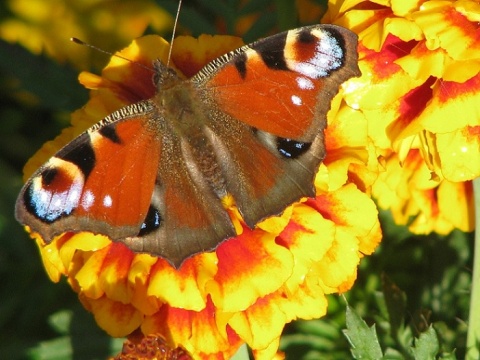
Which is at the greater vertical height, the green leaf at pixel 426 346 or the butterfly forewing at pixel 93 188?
the butterfly forewing at pixel 93 188

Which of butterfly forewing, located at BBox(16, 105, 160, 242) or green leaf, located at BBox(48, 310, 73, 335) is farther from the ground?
butterfly forewing, located at BBox(16, 105, 160, 242)

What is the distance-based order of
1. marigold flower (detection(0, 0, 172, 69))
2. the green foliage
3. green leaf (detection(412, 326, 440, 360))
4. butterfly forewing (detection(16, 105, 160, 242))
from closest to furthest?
butterfly forewing (detection(16, 105, 160, 242)) < green leaf (detection(412, 326, 440, 360)) < the green foliage < marigold flower (detection(0, 0, 172, 69))

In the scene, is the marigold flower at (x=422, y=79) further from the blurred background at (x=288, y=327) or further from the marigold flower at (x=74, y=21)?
the marigold flower at (x=74, y=21)

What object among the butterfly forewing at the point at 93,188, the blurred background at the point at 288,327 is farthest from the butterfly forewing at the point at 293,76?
the blurred background at the point at 288,327

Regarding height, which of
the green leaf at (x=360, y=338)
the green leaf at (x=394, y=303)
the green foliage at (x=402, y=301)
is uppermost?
the green leaf at (x=360, y=338)

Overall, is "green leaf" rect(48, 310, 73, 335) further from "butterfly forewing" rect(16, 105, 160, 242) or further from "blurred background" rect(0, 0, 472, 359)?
"butterfly forewing" rect(16, 105, 160, 242)

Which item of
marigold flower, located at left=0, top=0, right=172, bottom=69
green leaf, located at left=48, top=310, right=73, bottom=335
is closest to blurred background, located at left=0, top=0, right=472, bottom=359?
green leaf, located at left=48, top=310, right=73, bottom=335

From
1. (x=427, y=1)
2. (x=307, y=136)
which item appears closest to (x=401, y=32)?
(x=427, y=1)

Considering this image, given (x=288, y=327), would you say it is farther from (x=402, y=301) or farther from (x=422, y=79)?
(x=422, y=79)
